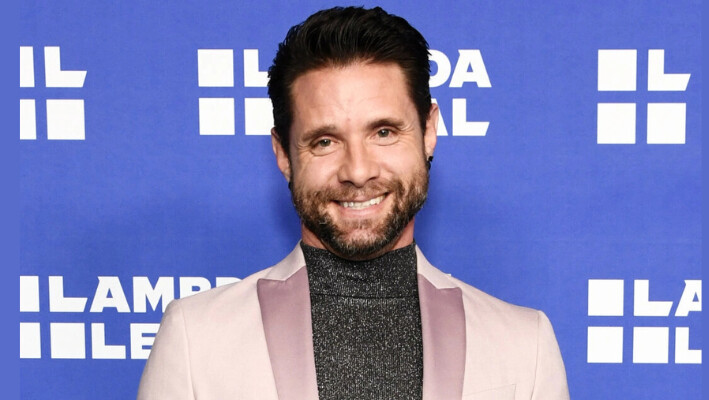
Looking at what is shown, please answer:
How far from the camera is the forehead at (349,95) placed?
4.31 feet

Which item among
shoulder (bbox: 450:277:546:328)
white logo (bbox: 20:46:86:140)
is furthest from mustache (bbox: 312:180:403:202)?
white logo (bbox: 20:46:86:140)

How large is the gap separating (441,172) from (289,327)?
2.42 feet

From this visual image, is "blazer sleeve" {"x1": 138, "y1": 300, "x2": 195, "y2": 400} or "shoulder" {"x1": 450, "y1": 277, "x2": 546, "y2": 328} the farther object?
"shoulder" {"x1": 450, "y1": 277, "x2": 546, "y2": 328}

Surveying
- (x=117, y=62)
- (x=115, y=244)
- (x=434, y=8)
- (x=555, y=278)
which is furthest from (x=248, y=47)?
(x=555, y=278)

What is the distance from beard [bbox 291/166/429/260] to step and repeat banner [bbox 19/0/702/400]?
594 mm

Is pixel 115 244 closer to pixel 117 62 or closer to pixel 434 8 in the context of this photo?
pixel 117 62

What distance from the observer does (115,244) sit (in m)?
1.96

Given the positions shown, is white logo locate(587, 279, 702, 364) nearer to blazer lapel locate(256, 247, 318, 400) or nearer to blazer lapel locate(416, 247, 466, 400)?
blazer lapel locate(416, 247, 466, 400)

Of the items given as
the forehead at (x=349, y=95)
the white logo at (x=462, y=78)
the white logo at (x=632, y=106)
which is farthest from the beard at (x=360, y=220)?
the white logo at (x=632, y=106)

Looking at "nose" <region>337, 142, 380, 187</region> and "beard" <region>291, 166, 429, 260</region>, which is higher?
"nose" <region>337, 142, 380, 187</region>

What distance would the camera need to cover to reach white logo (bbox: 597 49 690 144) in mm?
1886

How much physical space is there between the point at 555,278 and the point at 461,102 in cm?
46

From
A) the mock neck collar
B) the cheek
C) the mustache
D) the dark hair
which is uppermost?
the dark hair

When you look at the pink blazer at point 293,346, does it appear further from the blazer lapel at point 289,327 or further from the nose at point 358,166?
the nose at point 358,166
